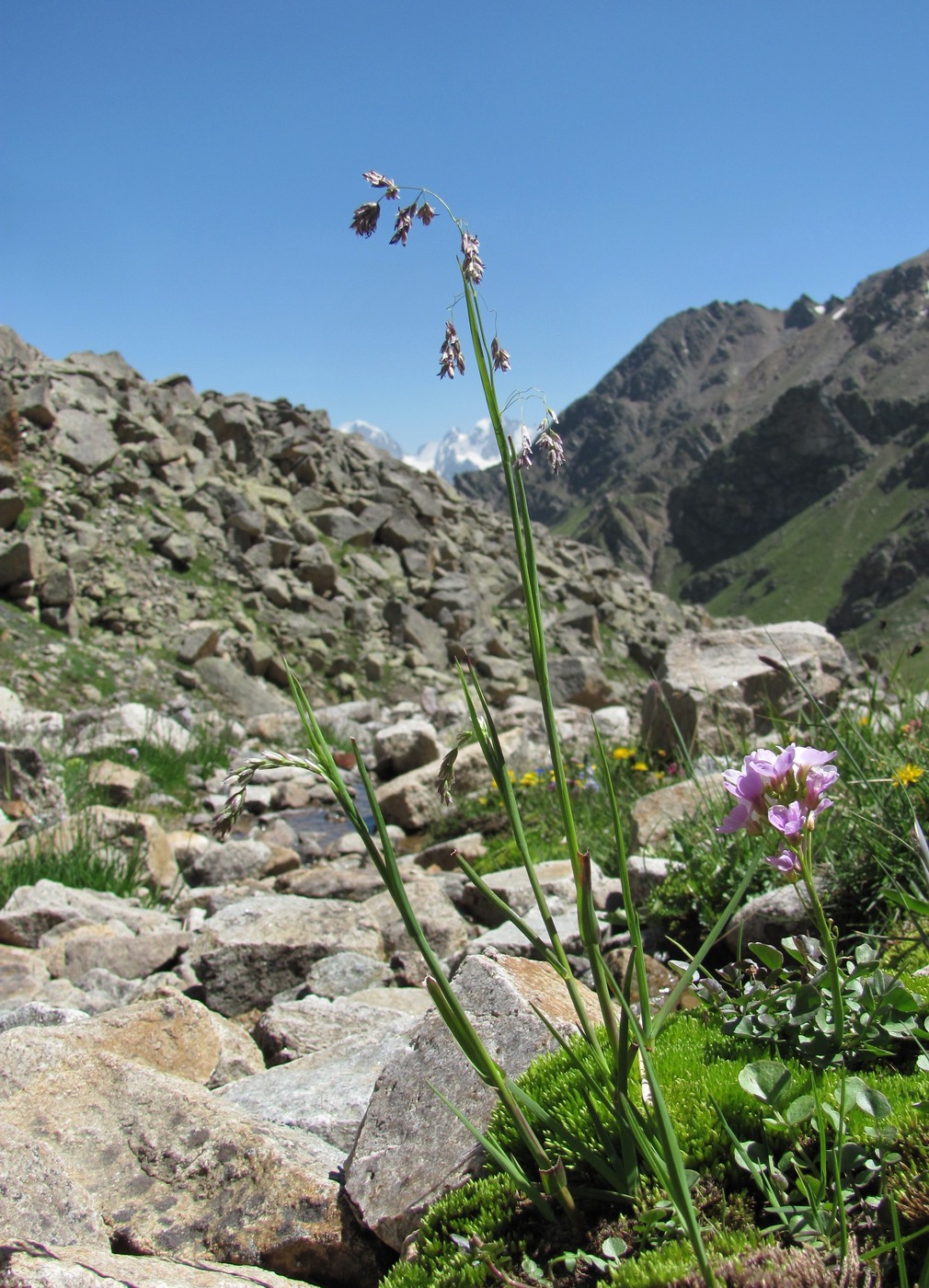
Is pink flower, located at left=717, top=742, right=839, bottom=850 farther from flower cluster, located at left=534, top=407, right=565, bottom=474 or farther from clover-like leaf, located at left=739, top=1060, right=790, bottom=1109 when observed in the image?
flower cluster, located at left=534, top=407, right=565, bottom=474

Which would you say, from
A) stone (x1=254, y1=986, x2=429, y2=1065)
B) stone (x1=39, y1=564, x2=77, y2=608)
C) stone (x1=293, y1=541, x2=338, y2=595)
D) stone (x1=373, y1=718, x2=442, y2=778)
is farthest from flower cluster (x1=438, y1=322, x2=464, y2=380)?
stone (x1=293, y1=541, x2=338, y2=595)

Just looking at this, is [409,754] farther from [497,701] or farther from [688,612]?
[688,612]

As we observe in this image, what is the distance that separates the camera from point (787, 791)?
155 centimetres

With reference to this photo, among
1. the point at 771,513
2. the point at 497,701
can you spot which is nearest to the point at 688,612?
the point at 497,701

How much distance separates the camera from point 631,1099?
1754 millimetres

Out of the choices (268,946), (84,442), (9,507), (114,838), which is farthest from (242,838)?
(84,442)

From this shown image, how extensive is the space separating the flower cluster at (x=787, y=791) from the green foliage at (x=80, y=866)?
5.65 metres

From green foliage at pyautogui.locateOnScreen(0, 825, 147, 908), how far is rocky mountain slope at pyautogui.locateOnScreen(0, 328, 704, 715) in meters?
5.14

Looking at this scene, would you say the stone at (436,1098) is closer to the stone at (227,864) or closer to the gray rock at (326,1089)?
the gray rock at (326,1089)

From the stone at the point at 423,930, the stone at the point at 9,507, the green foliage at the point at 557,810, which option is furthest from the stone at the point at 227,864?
the stone at the point at 9,507

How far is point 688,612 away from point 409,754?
2779 cm

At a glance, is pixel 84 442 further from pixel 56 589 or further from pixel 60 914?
pixel 60 914

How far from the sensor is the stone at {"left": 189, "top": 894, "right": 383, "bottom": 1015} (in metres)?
4.43

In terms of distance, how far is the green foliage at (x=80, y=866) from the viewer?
5992 mm
